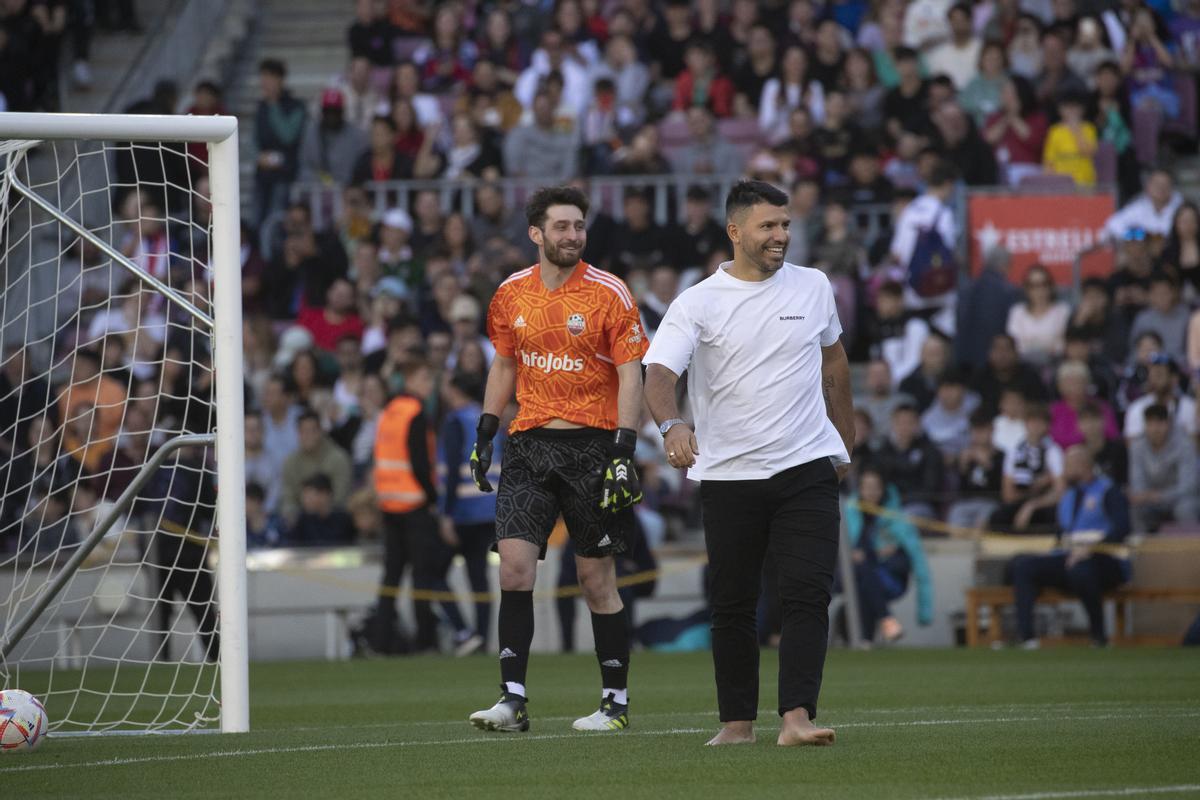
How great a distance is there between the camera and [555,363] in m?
9.10

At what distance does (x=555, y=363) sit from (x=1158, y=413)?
32.9ft

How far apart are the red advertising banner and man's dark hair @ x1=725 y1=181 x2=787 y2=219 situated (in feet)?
42.8

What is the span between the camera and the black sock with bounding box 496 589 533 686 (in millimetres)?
8867

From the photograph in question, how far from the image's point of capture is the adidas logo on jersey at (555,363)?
909 centimetres

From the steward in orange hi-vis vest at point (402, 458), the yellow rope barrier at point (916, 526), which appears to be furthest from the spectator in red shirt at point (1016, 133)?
the steward in orange hi-vis vest at point (402, 458)

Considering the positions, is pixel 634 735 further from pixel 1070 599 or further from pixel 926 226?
pixel 926 226

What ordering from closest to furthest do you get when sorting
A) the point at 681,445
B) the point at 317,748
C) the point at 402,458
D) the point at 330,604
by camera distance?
the point at 681,445
the point at 317,748
the point at 402,458
the point at 330,604

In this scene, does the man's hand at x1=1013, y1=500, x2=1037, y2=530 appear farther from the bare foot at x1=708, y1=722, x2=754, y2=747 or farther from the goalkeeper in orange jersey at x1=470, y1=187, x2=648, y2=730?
the bare foot at x1=708, y1=722, x2=754, y2=747

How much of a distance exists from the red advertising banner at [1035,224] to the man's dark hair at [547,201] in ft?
39.7

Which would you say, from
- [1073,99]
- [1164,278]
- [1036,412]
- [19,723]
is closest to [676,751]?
[19,723]

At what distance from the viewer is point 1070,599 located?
1747 cm

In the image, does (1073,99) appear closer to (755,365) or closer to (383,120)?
(383,120)

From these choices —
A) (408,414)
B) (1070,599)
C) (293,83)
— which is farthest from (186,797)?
(293,83)

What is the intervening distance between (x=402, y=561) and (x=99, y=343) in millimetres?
4744
